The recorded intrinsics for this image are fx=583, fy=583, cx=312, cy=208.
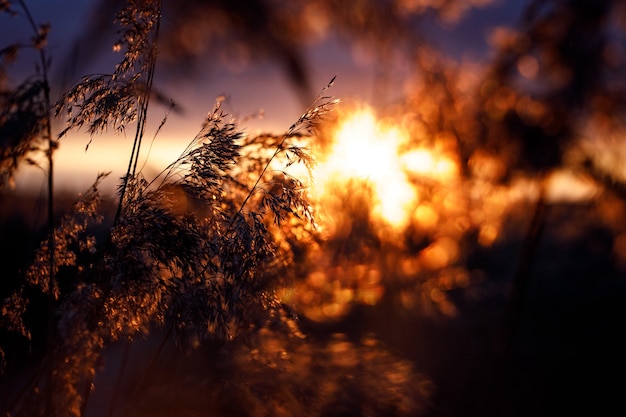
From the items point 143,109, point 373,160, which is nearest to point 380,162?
point 373,160

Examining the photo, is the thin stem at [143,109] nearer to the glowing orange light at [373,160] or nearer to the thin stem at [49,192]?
the thin stem at [49,192]

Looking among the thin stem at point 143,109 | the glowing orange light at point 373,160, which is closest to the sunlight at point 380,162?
the glowing orange light at point 373,160

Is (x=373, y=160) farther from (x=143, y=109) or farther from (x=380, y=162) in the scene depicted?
(x=143, y=109)

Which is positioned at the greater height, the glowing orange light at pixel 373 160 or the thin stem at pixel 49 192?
the glowing orange light at pixel 373 160

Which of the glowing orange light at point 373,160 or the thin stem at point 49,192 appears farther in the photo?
the glowing orange light at point 373,160

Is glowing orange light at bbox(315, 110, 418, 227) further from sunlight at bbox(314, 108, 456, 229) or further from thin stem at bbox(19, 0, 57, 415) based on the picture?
thin stem at bbox(19, 0, 57, 415)

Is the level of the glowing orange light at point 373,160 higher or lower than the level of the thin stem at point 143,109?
higher

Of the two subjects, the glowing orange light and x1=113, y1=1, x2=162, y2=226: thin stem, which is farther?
the glowing orange light

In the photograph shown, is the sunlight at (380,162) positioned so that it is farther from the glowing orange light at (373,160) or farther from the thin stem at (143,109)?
the thin stem at (143,109)

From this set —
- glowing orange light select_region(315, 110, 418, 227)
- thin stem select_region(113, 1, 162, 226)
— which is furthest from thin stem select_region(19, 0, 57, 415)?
glowing orange light select_region(315, 110, 418, 227)

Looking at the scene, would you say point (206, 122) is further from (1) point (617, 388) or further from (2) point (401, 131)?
(1) point (617, 388)

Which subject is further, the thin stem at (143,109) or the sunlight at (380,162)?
the sunlight at (380,162)
